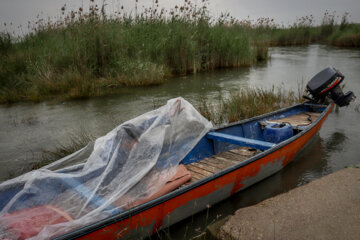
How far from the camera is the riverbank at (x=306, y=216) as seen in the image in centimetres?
294

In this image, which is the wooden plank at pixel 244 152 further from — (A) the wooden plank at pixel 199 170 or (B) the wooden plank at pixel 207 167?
(A) the wooden plank at pixel 199 170

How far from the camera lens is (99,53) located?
34.7ft

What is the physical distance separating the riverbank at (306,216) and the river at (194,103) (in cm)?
35

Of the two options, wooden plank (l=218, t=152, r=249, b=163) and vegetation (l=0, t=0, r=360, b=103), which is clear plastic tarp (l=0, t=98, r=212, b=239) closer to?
wooden plank (l=218, t=152, r=249, b=163)

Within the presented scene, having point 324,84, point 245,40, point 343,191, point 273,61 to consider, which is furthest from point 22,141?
point 273,61

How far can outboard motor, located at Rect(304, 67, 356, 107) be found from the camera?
640 cm

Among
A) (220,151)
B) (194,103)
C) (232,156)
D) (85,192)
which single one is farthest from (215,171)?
(194,103)

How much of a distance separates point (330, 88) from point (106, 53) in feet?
24.6

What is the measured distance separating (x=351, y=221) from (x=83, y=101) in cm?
786

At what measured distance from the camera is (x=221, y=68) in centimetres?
1374

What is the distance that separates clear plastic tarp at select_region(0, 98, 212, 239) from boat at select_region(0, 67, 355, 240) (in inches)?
1.7

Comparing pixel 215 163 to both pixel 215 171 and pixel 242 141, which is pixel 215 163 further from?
pixel 242 141

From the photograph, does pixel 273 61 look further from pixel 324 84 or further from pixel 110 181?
pixel 110 181

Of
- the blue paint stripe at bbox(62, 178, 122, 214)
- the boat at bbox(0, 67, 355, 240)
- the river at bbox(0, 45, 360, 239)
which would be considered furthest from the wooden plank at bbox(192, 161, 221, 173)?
the blue paint stripe at bbox(62, 178, 122, 214)
